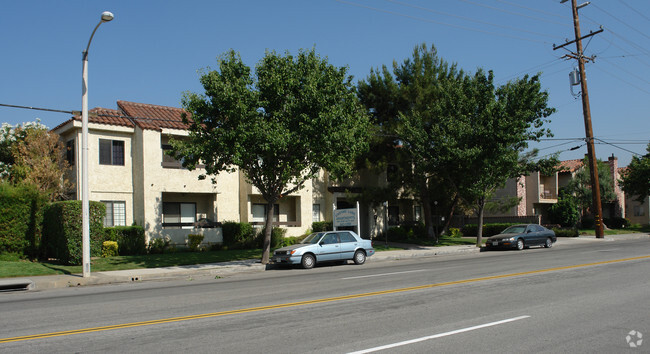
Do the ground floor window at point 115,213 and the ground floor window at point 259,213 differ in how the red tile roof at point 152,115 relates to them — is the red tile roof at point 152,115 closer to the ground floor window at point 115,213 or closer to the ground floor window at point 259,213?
the ground floor window at point 115,213

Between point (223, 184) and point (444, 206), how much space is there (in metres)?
17.6

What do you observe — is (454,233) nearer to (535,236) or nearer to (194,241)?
(535,236)

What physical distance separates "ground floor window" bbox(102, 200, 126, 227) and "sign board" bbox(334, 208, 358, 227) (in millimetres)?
11234

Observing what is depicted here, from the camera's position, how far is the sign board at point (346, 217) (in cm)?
2541

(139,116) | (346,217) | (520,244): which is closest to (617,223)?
(520,244)

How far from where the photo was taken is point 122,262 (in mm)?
21406

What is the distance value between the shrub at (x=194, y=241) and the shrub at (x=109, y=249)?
13.0ft

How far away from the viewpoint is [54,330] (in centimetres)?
811

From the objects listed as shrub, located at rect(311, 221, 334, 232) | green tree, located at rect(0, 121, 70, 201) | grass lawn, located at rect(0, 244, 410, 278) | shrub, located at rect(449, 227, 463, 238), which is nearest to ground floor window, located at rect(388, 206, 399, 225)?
shrub, located at rect(449, 227, 463, 238)

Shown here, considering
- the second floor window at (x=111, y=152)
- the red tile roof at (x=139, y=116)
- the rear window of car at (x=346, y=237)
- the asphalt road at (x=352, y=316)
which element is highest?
the red tile roof at (x=139, y=116)

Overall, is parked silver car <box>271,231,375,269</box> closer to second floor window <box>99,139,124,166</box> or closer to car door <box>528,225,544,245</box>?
second floor window <box>99,139,124,166</box>

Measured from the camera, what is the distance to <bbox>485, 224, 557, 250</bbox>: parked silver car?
27531mm

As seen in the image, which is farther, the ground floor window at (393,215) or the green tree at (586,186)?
the green tree at (586,186)

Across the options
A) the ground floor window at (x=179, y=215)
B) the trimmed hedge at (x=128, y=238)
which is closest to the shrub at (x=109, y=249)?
the trimmed hedge at (x=128, y=238)
